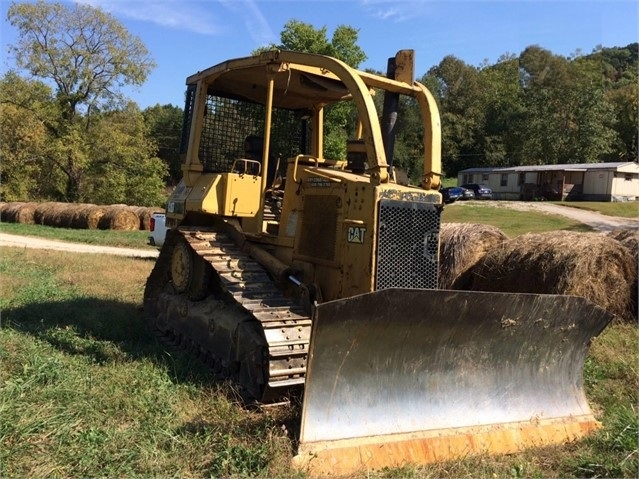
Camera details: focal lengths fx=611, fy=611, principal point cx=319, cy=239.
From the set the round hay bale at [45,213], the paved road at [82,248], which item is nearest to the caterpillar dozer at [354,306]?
the paved road at [82,248]

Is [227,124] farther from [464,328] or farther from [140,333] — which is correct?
[464,328]

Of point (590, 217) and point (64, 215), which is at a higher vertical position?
point (590, 217)

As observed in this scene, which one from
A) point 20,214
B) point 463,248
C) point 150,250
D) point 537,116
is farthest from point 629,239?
point 537,116

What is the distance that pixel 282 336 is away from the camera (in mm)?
4898

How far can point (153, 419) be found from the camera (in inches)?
179

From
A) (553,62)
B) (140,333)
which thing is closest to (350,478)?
(140,333)

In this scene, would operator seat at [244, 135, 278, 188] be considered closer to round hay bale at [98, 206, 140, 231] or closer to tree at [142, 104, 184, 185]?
round hay bale at [98, 206, 140, 231]

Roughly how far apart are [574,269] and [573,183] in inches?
1634

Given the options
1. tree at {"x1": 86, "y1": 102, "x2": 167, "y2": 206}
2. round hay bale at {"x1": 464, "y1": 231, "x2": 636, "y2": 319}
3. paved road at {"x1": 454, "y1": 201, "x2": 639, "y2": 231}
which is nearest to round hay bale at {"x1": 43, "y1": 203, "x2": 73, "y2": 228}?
tree at {"x1": 86, "y1": 102, "x2": 167, "y2": 206}

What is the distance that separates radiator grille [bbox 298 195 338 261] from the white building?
43.6 metres

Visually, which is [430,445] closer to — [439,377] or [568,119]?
[439,377]

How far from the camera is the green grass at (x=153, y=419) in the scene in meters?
3.89

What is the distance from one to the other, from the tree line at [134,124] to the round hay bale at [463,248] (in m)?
6.24

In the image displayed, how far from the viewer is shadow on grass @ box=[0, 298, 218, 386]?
19.7ft
